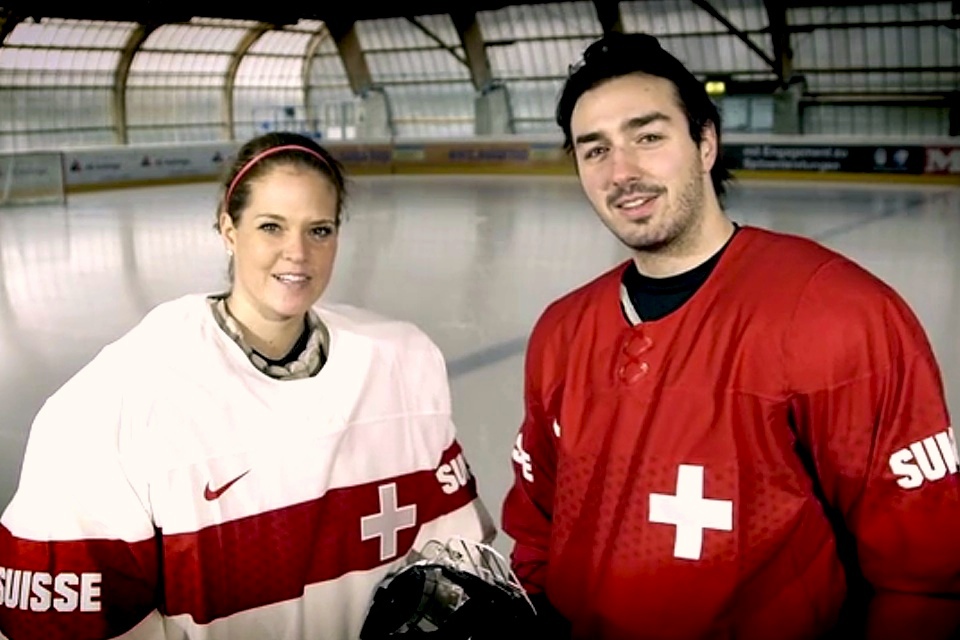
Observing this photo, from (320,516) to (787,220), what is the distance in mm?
15491

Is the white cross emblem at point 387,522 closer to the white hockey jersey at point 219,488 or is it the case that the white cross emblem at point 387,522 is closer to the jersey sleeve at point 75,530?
the white hockey jersey at point 219,488

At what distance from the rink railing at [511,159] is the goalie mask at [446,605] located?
76.9 feet

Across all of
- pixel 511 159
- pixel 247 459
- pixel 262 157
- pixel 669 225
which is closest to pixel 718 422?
pixel 669 225

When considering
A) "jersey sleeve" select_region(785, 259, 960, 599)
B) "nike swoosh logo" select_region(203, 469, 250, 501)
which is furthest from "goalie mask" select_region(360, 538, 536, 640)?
"jersey sleeve" select_region(785, 259, 960, 599)

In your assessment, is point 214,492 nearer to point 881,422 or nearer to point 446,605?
point 446,605

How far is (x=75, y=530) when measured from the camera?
6.88ft

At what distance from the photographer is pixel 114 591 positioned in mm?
2158

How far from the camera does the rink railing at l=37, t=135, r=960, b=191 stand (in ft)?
79.9

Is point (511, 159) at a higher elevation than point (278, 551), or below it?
higher

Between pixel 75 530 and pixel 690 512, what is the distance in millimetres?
1294

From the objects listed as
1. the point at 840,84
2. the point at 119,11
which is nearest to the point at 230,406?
the point at 119,11

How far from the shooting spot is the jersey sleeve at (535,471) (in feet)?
8.13

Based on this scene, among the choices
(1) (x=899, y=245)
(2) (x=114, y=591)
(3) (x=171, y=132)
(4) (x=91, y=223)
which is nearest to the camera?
(2) (x=114, y=591)

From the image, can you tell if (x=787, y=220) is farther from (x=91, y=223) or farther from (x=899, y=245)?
(x=91, y=223)
